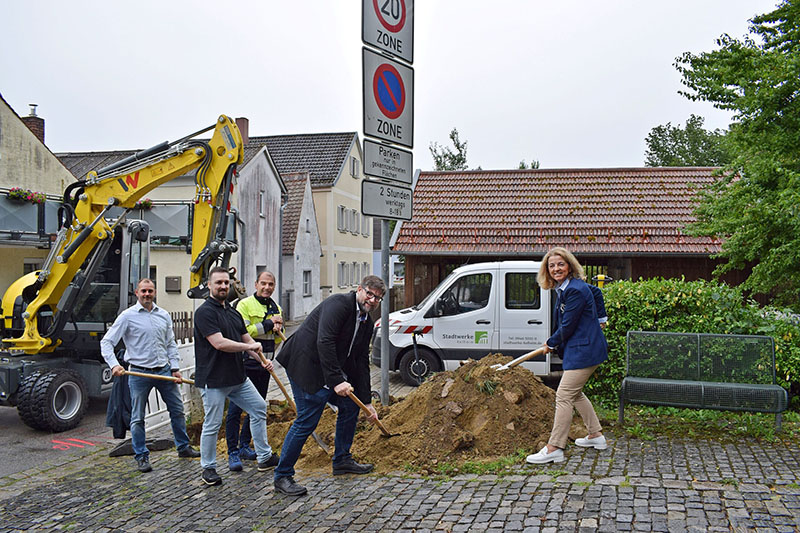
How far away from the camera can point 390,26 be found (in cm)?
689

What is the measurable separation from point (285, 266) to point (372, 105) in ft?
81.6

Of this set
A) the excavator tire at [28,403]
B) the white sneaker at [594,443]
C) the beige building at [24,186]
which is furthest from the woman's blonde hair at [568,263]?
the beige building at [24,186]

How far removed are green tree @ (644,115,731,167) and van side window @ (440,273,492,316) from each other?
44.0 m

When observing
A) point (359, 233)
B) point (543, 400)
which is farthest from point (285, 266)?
point (543, 400)

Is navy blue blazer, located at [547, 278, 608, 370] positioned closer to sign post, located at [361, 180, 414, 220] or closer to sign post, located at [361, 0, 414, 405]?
sign post, located at [361, 0, 414, 405]

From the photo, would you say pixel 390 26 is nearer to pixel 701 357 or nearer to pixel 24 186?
pixel 701 357

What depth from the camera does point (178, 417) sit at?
23.7 ft

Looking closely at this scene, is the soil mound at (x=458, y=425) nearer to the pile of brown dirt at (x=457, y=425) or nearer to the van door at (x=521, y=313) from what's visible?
the pile of brown dirt at (x=457, y=425)

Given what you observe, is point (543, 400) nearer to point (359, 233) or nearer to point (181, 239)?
point (181, 239)

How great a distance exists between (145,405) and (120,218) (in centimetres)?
417

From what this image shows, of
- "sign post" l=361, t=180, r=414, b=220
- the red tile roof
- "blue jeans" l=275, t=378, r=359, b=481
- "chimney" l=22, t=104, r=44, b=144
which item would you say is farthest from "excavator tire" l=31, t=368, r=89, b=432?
"chimney" l=22, t=104, r=44, b=144

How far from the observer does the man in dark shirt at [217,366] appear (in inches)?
242

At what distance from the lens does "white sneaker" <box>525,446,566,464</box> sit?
19.6ft

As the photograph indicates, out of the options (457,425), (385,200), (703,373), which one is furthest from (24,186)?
(703,373)
